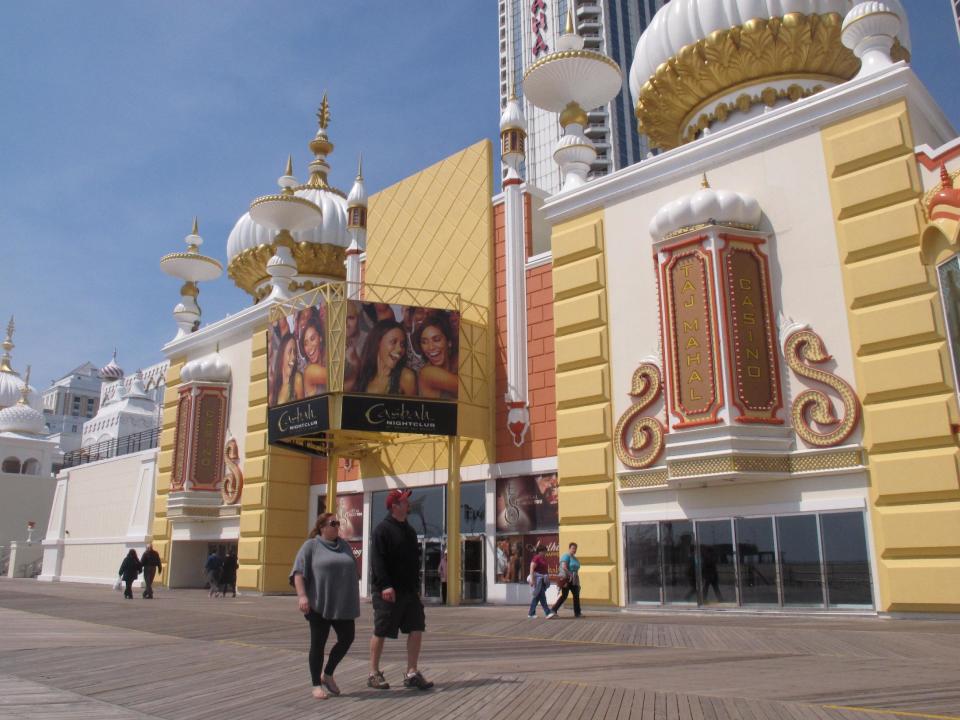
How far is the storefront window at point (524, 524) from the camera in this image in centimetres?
1864

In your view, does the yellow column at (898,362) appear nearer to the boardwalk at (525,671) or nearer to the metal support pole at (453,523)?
the boardwalk at (525,671)

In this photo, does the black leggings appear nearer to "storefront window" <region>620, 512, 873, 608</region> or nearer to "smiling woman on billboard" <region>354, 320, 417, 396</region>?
"storefront window" <region>620, 512, 873, 608</region>

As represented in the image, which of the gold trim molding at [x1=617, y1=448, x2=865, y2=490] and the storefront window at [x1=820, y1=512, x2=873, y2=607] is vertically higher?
the gold trim molding at [x1=617, y1=448, x2=865, y2=490]

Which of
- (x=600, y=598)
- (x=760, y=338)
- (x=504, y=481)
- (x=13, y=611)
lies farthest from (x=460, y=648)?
(x=13, y=611)

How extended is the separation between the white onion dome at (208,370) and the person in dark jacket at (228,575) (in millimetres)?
5944

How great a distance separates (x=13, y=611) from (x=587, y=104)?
55.0ft

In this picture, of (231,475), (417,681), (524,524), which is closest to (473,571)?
(524,524)

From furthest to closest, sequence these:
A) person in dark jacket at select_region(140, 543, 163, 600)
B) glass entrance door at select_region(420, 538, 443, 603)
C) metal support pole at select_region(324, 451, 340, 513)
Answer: metal support pole at select_region(324, 451, 340, 513)
person in dark jacket at select_region(140, 543, 163, 600)
glass entrance door at select_region(420, 538, 443, 603)

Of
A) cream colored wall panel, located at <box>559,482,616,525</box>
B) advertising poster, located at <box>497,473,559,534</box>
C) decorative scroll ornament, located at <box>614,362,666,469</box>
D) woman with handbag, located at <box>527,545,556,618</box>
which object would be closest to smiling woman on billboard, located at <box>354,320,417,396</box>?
advertising poster, located at <box>497,473,559,534</box>

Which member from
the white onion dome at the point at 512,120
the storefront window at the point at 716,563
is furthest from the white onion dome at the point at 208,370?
the storefront window at the point at 716,563

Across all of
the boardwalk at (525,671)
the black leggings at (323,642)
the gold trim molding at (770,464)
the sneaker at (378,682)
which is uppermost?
the gold trim molding at (770,464)

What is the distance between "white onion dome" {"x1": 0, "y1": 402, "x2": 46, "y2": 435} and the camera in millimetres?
56125

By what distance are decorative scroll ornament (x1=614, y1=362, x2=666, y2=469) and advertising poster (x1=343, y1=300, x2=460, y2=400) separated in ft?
16.5

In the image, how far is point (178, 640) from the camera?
10688 mm
